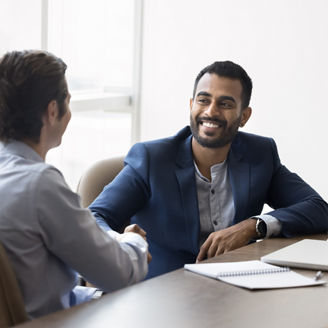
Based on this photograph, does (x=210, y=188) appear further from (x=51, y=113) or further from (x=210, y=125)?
(x=51, y=113)

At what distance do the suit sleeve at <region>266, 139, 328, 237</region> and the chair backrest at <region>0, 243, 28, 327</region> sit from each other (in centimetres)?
112

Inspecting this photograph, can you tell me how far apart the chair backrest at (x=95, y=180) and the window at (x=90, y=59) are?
1.36m

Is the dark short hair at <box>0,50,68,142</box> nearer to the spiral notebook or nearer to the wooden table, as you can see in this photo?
the wooden table

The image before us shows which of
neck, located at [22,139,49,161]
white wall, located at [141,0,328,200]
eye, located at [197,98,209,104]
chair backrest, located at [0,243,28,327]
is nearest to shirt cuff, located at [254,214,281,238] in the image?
eye, located at [197,98,209,104]

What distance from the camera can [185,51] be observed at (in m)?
A: 4.85

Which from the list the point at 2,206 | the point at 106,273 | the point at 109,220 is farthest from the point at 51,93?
the point at 109,220

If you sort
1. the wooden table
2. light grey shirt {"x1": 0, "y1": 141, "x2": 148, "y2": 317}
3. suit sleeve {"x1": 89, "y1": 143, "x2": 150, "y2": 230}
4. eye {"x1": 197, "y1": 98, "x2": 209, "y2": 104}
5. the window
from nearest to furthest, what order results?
1. the wooden table
2. light grey shirt {"x1": 0, "y1": 141, "x2": 148, "y2": 317}
3. suit sleeve {"x1": 89, "y1": 143, "x2": 150, "y2": 230}
4. eye {"x1": 197, "y1": 98, "x2": 209, "y2": 104}
5. the window

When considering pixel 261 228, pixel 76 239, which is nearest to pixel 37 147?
pixel 76 239

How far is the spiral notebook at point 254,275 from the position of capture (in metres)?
1.78

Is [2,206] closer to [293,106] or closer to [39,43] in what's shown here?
[39,43]

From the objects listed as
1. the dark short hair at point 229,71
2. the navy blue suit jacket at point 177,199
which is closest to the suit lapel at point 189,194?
the navy blue suit jacket at point 177,199

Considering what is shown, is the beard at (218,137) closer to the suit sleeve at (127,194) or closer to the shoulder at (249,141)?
the shoulder at (249,141)

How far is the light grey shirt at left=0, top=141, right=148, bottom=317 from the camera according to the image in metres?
1.59

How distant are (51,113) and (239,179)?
1044 millimetres
